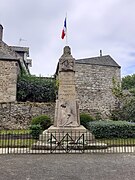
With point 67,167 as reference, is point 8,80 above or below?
above

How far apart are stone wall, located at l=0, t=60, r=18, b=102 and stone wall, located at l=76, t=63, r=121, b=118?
684cm

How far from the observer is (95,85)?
23125mm

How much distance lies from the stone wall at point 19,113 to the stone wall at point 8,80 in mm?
1417

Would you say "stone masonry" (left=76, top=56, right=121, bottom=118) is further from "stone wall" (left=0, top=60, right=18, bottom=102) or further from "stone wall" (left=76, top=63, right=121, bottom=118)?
"stone wall" (left=0, top=60, right=18, bottom=102)

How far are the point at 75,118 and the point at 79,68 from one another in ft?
42.8

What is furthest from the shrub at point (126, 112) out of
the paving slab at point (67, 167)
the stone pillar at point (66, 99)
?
the paving slab at point (67, 167)

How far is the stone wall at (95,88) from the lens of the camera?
22.5 metres

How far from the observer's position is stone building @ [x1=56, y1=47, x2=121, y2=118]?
73.9 ft

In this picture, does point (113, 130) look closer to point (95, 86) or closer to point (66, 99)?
point (66, 99)

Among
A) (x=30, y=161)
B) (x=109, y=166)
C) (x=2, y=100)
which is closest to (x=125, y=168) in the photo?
(x=109, y=166)

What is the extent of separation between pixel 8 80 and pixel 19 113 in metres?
3.84

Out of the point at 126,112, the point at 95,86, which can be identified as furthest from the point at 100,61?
the point at 126,112

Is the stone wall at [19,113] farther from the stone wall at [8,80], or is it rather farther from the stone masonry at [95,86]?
the stone masonry at [95,86]

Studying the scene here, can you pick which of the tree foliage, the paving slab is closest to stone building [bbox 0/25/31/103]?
the paving slab
